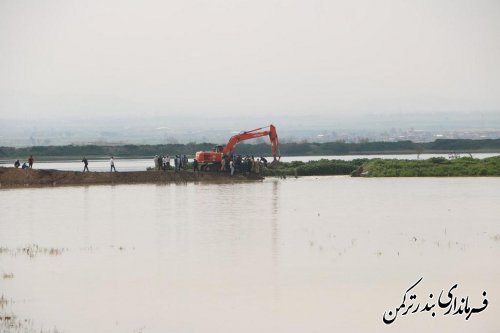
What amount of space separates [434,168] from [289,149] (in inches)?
2093

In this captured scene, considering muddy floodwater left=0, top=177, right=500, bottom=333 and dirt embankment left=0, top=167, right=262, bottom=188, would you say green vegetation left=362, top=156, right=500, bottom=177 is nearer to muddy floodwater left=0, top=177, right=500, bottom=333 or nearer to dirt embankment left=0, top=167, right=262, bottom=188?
dirt embankment left=0, top=167, right=262, bottom=188

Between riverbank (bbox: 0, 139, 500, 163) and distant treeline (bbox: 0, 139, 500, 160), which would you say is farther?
distant treeline (bbox: 0, 139, 500, 160)

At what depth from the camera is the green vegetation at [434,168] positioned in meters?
→ 46.7

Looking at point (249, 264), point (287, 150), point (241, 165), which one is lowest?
point (249, 264)

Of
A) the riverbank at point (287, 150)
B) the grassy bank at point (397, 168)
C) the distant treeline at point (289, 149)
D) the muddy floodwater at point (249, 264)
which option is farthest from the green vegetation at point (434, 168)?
the distant treeline at point (289, 149)

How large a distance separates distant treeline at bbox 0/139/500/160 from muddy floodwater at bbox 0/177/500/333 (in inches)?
2384

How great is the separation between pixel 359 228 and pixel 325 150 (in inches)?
2905

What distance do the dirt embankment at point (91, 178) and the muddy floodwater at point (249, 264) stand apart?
859 centimetres

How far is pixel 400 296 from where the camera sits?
16.5 m

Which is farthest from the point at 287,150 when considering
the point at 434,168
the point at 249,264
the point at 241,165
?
the point at 249,264

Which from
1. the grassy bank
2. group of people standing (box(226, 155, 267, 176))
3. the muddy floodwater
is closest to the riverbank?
the grassy bank

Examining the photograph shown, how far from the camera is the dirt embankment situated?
43.6m

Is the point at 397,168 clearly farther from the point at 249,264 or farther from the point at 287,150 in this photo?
the point at 287,150

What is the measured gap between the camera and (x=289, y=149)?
331 feet
